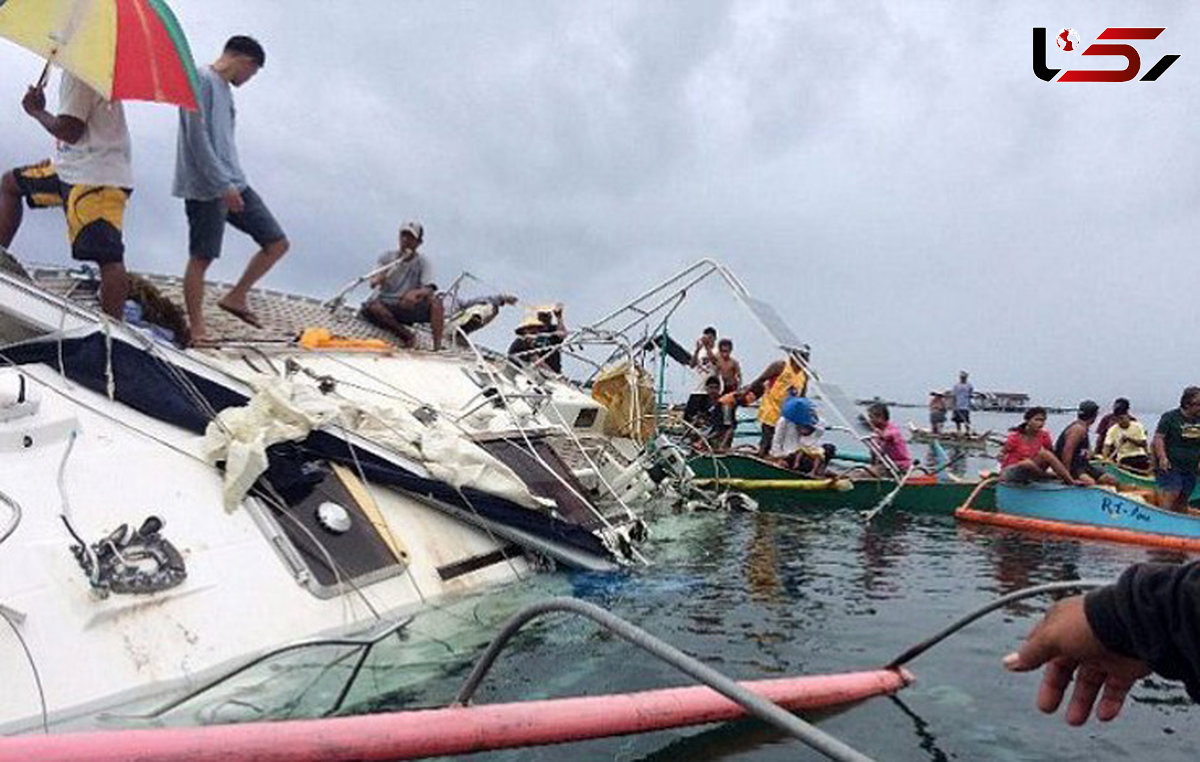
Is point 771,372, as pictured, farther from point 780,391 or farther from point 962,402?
point 962,402

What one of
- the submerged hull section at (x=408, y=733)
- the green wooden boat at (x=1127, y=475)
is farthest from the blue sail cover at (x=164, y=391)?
the green wooden boat at (x=1127, y=475)

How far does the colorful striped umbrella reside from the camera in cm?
540

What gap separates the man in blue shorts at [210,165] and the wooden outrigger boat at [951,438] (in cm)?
2186

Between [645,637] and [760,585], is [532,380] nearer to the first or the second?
[760,585]

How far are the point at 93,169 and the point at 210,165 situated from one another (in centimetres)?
110

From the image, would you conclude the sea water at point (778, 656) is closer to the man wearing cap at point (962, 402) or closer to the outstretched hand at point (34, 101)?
the outstretched hand at point (34, 101)

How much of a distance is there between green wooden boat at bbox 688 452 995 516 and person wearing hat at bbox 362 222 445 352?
4786mm

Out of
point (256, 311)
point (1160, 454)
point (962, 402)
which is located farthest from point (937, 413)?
point (256, 311)

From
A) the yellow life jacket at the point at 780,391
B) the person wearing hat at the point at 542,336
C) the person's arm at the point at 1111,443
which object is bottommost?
the person's arm at the point at 1111,443

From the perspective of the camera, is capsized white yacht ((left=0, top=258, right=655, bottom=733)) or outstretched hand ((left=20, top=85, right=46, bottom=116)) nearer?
capsized white yacht ((left=0, top=258, right=655, bottom=733))

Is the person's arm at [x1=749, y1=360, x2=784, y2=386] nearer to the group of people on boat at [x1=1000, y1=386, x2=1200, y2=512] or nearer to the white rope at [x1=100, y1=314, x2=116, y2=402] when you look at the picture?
the group of people on boat at [x1=1000, y1=386, x2=1200, y2=512]

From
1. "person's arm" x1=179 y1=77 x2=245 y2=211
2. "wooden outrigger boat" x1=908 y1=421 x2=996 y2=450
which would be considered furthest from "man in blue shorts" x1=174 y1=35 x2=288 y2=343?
"wooden outrigger boat" x1=908 y1=421 x2=996 y2=450

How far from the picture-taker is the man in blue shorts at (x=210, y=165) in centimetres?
712

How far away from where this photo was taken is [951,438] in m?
28.5
